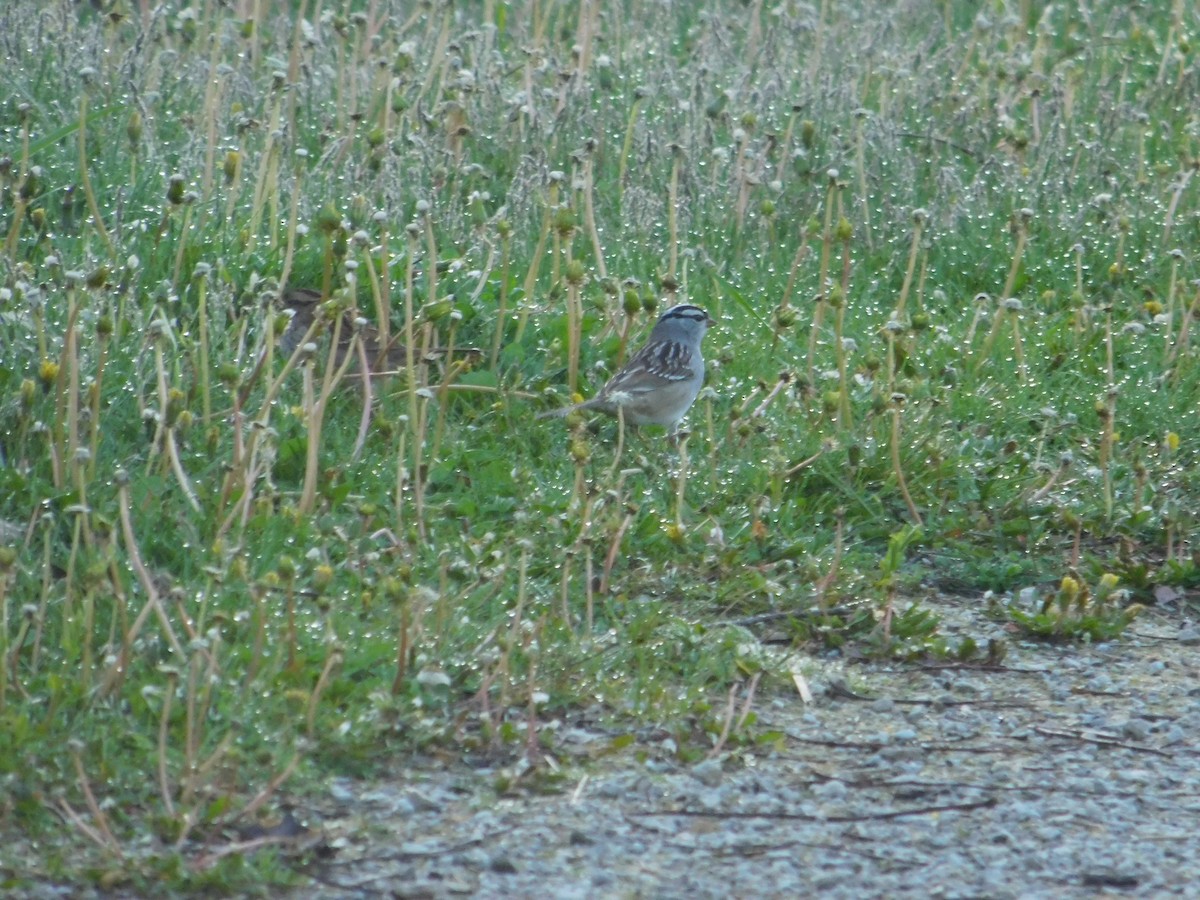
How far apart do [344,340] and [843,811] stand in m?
2.97

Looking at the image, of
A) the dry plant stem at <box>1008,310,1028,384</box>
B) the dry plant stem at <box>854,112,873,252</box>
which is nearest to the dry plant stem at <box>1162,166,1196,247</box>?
the dry plant stem at <box>1008,310,1028,384</box>

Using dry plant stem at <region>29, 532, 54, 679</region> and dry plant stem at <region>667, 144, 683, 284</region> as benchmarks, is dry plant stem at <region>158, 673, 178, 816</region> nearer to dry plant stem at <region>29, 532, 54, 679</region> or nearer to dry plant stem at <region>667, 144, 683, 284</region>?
dry plant stem at <region>29, 532, 54, 679</region>

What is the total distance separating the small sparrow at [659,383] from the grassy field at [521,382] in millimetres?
Answer: 131

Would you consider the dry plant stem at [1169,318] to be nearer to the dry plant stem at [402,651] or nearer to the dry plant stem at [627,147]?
the dry plant stem at [627,147]

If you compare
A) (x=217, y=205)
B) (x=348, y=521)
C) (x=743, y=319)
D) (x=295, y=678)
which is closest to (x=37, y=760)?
(x=295, y=678)

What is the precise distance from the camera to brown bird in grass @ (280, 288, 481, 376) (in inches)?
253

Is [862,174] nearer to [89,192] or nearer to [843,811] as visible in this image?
[89,192]

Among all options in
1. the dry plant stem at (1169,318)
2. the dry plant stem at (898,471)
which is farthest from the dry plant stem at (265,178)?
the dry plant stem at (1169,318)

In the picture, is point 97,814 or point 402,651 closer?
point 97,814

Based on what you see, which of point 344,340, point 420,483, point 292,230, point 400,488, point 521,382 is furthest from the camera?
point 521,382

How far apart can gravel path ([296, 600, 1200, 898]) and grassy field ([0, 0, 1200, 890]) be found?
0.61ft

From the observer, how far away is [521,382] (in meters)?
6.66

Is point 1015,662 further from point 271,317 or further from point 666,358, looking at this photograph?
point 271,317

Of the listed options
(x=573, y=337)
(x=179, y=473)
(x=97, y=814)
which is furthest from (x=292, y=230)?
(x=97, y=814)
